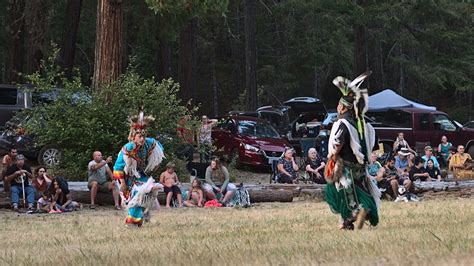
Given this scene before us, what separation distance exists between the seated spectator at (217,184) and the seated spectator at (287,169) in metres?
2.54

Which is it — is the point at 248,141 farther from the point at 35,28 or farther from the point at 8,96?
the point at 35,28

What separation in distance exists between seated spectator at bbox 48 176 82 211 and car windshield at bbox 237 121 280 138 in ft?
29.4

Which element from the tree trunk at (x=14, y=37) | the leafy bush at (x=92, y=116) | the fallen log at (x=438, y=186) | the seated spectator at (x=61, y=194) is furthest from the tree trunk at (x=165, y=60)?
the seated spectator at (x=61, y=194)

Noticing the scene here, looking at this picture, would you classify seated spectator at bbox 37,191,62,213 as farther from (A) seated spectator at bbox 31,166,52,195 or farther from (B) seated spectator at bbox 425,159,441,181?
(B) seated spectator at bbox 425,159,441,181

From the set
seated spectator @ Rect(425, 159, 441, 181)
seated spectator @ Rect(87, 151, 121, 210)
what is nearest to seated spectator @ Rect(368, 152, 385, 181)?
seated spectator @ Rect(425, 159, 441, 181)

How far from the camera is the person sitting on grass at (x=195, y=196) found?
18.8 meters

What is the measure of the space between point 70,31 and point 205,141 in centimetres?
880

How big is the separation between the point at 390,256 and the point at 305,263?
2.46 ft

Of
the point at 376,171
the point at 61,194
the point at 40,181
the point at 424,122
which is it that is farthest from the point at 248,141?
the point at 40,181

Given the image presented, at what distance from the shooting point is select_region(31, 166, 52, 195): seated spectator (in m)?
17.6

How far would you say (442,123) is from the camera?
29156 millimetres

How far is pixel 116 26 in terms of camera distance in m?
21.9

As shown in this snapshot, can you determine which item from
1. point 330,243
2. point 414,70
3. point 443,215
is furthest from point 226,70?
point 330,243

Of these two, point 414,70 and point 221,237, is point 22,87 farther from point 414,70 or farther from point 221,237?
point 414,70
